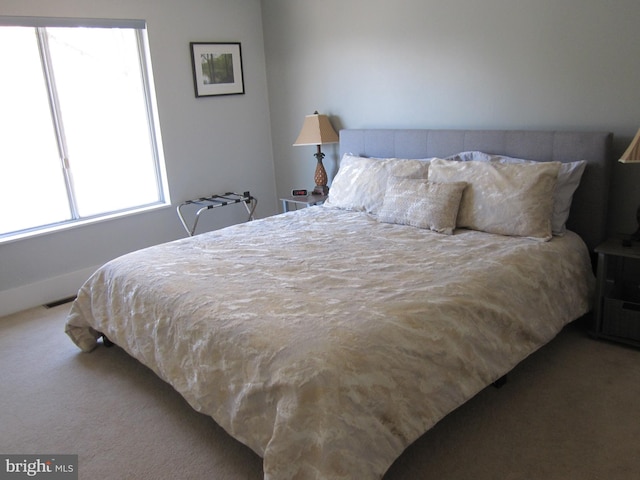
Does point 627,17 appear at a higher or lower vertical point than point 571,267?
higher

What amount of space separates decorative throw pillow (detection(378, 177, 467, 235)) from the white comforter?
0.32ft

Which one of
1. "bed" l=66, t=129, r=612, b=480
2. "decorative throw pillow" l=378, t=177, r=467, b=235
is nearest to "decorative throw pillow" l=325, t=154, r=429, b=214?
"bed" l=66, t=129, r=612, b=480

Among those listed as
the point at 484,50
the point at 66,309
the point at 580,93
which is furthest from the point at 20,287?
the point at 580,93

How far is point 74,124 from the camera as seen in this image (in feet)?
13.3

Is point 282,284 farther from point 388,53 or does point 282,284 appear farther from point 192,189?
point 192,189

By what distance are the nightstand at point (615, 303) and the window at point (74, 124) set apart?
11.4ft

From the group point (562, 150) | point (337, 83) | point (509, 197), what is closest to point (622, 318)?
point (509, 197)

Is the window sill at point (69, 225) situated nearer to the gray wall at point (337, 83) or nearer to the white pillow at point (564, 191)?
the gray wall at point (337, 83)

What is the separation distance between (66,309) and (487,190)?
3064mm

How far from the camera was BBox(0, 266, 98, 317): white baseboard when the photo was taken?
147 inches

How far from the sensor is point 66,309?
3.79 metres

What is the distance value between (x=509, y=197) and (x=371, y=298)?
1.21m

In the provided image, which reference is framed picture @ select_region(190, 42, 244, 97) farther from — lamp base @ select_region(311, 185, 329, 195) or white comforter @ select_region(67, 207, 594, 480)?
white comforter @ select_region(67, 207, 594, 480)

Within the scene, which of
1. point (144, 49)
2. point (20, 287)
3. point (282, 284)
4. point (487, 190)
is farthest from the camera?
point (144, 49)
